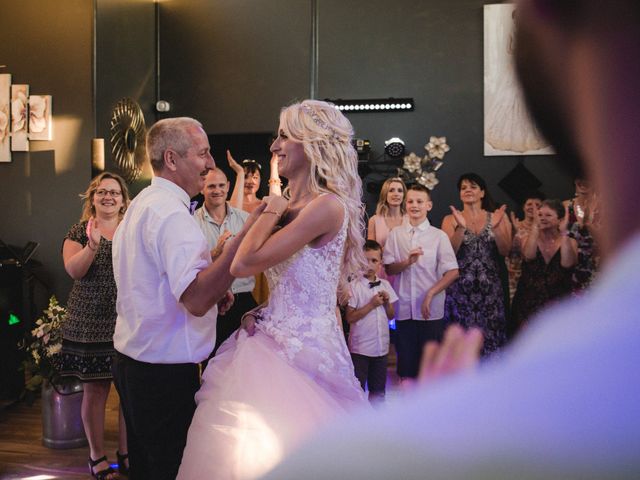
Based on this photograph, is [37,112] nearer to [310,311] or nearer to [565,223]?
[310,311]

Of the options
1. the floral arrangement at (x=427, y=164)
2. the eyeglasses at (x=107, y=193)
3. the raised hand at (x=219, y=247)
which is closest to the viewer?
the raised hand at (x=219, y=247)

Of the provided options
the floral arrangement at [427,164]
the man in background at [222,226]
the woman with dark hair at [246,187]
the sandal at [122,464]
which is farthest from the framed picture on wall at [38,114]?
the floral arrangement at [427,164]

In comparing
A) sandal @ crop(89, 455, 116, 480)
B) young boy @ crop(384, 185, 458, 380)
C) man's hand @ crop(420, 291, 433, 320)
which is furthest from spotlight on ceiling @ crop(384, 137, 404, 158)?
sandal @ crop(89, 455, 116, 480)

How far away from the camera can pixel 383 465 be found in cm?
31

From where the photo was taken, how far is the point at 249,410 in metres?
1.79

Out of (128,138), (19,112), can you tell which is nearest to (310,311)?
(19,112)

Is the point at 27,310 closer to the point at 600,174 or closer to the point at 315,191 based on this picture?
the point at 315,191

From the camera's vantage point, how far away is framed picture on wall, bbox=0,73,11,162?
539cm

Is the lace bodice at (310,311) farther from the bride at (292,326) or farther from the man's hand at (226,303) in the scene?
the man's hand at (226,303)

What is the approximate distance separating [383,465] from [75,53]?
19.5ft

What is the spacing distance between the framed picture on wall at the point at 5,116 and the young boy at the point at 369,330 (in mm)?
3566

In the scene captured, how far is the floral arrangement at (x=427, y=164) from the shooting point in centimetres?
658

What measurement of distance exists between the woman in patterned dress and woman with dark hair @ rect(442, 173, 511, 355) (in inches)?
90.8

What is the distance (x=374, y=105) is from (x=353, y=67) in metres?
0.56
